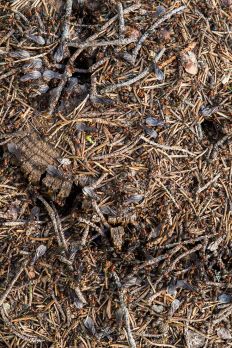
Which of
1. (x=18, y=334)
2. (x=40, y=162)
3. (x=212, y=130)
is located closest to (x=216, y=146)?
(x=212, y=130)

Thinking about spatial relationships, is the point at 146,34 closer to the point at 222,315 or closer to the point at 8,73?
the point at 8,73

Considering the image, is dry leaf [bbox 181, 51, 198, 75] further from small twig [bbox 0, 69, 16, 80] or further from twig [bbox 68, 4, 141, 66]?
small twig [bbox 0, 69, 16, 80]

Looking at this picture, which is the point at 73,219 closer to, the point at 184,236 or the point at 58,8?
the point at 184,236

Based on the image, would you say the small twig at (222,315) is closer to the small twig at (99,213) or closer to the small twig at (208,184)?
the small twig at (208,184)

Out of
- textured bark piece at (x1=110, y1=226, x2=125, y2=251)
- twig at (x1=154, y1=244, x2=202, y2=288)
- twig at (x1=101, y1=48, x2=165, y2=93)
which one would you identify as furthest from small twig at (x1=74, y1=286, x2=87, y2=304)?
twig at (x1=101, y1=48, x2=165, y2=93)

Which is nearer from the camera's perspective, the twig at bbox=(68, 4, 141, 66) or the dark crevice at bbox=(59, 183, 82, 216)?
the dark crevice at bbox=(59, 183, 82, 216)

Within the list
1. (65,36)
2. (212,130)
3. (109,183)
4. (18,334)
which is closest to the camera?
(18,334)

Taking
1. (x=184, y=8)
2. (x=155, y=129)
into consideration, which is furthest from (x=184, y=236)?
(x=184, y=8)
